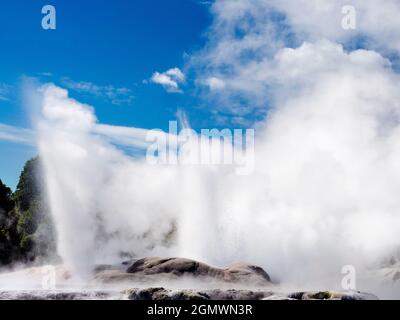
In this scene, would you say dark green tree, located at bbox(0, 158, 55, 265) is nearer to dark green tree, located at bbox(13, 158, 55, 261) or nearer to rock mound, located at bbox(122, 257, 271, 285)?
dark green tree, located at bbox(13, 158, 55, 261)

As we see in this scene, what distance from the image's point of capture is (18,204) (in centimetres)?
8194

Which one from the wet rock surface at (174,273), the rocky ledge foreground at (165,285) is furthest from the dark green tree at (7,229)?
the wet rock surface at (174,273)

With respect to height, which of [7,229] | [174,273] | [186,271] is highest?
[7,229]

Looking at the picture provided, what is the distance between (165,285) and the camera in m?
46.3

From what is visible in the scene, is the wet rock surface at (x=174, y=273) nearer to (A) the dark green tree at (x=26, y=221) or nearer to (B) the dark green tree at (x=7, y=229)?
(A) the dark green tree at (x=26, y=221)

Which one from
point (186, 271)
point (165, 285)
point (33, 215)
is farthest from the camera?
point (33, 215)

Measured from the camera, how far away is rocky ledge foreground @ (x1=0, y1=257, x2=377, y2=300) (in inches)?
1548

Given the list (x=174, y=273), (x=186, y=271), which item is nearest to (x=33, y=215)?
(x=174, y=273)

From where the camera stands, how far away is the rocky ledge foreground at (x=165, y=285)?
3931 centimetres

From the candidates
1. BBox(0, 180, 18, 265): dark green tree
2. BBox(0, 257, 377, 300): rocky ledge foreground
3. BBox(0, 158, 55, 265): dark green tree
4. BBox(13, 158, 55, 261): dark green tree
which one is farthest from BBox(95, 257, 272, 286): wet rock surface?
BBox(0, 180, 18, 265): dark green tree

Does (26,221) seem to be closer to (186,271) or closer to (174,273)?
(174,273)
